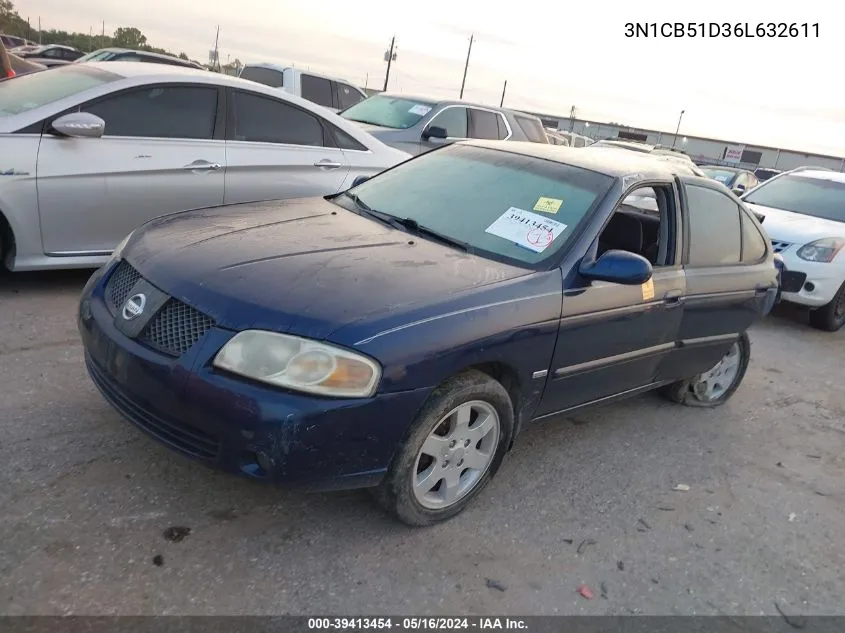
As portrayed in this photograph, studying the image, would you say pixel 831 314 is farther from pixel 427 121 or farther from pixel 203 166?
pixel 203 166

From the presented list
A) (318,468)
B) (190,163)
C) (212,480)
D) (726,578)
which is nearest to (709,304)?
(726,578)

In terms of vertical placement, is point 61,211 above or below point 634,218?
below

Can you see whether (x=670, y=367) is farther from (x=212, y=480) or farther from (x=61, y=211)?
(x=61, y=211)

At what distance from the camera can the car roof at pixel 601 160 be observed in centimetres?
362

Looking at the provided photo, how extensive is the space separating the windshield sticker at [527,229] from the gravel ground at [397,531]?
1137 mm

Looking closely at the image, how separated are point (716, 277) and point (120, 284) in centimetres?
313

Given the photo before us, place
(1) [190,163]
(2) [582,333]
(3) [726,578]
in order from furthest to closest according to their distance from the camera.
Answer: (1) [190,163], (2) [582,333], (3) [726,578]

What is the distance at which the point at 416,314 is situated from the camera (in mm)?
→ 2529

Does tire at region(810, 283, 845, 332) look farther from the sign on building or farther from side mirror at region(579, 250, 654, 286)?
the sign on building

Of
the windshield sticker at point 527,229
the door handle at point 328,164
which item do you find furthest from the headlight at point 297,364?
the door handle at point 328,164

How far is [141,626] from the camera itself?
7.04 ft

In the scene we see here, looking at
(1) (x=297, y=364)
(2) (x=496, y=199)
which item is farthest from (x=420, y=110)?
(1) (x=297, y=364)

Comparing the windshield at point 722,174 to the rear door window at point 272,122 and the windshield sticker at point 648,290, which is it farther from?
the windshield sticker at point 648,290

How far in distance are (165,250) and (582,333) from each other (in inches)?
73.5
